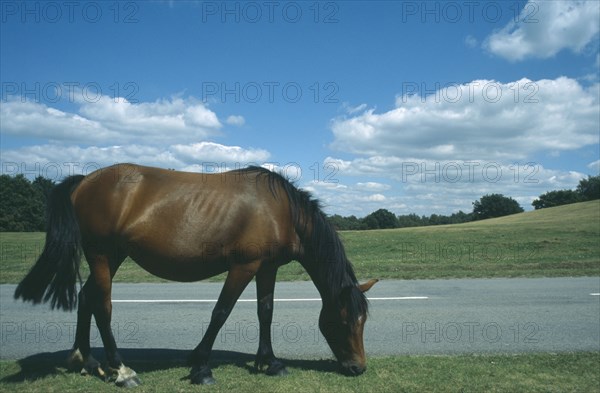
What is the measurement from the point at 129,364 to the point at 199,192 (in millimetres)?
2246

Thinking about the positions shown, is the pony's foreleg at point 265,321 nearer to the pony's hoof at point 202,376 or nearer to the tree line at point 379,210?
the pony's hoof at point 202,376

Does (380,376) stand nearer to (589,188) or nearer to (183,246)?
(183,246)

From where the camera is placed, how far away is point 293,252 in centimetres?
467

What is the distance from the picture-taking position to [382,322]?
6.90 metres

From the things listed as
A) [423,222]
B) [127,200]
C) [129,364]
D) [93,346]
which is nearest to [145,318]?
[93,346]

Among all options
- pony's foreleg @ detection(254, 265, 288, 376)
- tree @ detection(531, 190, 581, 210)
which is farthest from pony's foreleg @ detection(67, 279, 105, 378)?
tree @ detection(531, 190, 581, 210)

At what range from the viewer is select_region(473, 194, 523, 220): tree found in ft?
271

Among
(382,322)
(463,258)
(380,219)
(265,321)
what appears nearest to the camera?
(265,321)

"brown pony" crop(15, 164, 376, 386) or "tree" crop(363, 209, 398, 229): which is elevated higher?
"tree" crop(363, 209, 398, 229)

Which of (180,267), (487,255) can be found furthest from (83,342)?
(487,255)

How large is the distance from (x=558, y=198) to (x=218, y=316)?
9293 cm

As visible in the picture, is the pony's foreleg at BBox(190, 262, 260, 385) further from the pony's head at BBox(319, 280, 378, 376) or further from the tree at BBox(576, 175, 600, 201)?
the tree at BBox(576, 175, 600, 201)

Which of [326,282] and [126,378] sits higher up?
[326,282]

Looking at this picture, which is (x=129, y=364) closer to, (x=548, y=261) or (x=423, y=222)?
(x=548, y=261)
